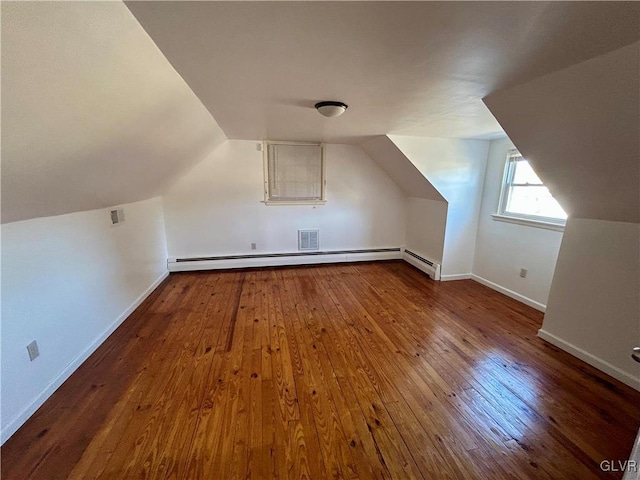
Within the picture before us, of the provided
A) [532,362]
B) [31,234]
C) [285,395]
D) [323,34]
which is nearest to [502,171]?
[532,362]

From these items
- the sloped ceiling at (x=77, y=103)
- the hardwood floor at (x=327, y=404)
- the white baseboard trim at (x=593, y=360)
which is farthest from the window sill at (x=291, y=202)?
the white baseboard trim at (x=593, y=360)

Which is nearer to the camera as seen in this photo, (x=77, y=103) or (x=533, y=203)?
(x=77, y=103)

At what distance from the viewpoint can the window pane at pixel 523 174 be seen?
9.84ft

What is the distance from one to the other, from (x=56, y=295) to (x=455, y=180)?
4176mm

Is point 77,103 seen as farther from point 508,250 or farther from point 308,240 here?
point 508,250

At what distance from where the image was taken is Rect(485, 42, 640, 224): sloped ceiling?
1273mm

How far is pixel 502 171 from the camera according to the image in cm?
333

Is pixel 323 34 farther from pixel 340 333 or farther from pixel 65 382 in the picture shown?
pixel 65 382

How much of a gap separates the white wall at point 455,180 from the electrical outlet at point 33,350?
3.63m

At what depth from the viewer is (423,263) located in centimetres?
412

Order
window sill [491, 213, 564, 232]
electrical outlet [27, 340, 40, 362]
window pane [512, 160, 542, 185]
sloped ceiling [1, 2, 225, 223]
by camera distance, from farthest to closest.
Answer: window pane [512, 160, 542, 185] < window sill [491, 213, 564, 232] < electrical outlet [27, 340, 40, 362] < sloped ceiling [1, 2, 225, 223]

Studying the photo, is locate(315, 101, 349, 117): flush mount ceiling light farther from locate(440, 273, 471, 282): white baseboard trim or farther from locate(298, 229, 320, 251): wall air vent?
locate(440, 273, 471, 282): white baseboard trim

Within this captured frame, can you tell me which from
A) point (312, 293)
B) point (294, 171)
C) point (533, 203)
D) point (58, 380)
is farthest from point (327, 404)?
point (294, 171)

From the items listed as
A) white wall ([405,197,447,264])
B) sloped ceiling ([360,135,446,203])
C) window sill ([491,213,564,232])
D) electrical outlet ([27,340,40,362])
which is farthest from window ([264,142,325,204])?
electrical outlet ([27,340,40,362])
